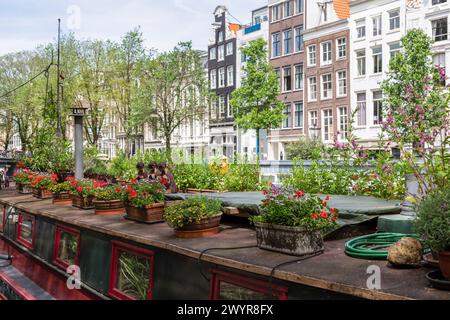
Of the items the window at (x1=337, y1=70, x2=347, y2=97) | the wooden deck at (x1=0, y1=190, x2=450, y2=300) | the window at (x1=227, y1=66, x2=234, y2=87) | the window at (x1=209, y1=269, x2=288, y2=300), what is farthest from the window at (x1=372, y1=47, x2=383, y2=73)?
the window at (x1=209, y1=269, x2=288, y2=300)

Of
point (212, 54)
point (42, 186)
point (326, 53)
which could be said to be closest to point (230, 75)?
point (212, 54)

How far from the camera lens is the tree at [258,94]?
28.2 metres

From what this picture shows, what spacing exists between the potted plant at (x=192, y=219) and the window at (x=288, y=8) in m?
31.6

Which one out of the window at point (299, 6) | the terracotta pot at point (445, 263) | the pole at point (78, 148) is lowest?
the terracotta pot at point (445, 263)

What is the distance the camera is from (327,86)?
103 ft

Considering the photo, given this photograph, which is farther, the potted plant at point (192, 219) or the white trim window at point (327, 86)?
the white trim window at point (327, 86)

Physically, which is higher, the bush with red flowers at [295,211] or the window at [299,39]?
the window at [299,39]

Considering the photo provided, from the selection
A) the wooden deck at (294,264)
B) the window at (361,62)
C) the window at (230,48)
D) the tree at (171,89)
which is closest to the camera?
the wooden deck at (294,264)

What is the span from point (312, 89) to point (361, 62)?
12.4ft

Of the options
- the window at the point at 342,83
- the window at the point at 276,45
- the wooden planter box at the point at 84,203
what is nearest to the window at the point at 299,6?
the window at the point at 276,45

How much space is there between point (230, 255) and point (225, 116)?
117ft

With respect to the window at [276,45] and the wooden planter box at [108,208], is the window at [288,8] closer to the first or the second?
the window at [276,45]

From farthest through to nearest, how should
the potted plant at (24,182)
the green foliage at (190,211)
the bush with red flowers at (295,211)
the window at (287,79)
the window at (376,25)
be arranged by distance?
the window at (287,79)
the window at (376,25)
the potted plant at (24,182)
the green foliage at (190,211)
the bush with red flowers at (295,211)
